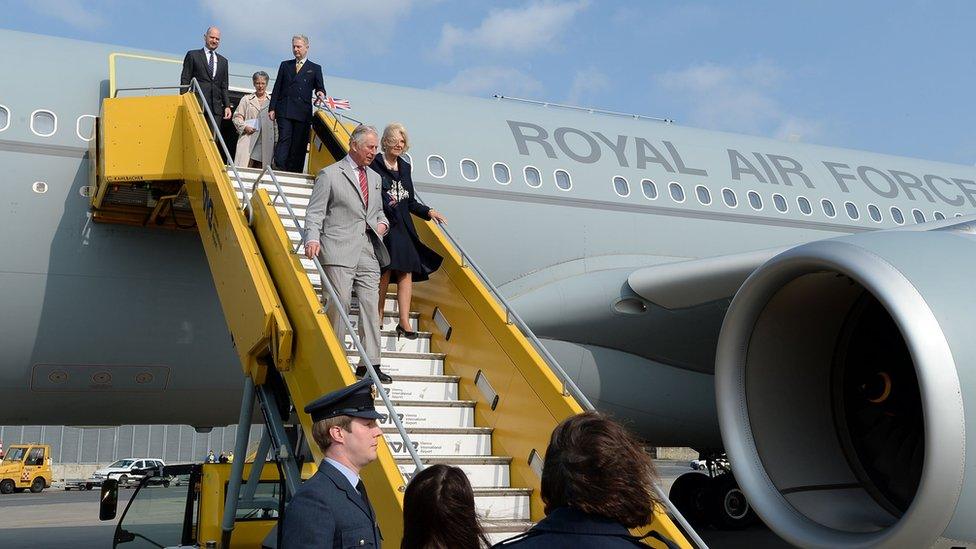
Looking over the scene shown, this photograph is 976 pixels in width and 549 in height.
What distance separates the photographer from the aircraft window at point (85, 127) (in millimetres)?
7332

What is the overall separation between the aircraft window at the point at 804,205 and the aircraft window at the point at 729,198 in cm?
80

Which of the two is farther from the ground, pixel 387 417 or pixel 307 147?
pixel 307 147

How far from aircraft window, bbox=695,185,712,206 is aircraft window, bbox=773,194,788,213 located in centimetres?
82

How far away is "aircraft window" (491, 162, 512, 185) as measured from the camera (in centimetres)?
863

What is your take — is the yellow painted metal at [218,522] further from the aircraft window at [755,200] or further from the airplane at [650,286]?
the aircraft window at [755,200]

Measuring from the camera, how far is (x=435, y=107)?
29.7ft

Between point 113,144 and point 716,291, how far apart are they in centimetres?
417

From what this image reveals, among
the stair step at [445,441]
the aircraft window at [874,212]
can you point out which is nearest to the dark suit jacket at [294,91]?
the stair step at [445,441]

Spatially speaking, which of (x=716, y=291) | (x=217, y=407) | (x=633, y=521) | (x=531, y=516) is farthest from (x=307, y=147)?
(x=633, y=521)

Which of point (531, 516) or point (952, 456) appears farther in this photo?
point (531, 516)

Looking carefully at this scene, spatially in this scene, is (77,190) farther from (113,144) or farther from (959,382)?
(959,382)

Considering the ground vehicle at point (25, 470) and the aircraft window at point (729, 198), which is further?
the ground vehicle at point (25, 470)

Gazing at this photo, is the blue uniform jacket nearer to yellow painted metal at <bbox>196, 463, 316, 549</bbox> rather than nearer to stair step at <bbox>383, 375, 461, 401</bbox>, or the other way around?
stair step at <bbox>383, 375, 461, 401</bbox>

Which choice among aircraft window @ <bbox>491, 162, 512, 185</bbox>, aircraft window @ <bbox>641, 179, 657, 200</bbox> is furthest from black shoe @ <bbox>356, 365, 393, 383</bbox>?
aircraft window @ <bbox>641, 179, 657, 200</bbox>
